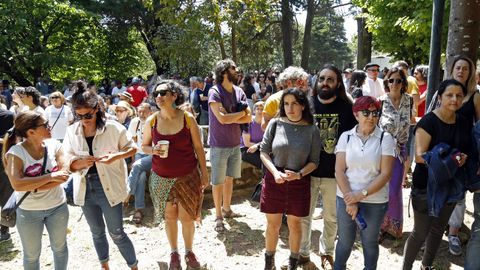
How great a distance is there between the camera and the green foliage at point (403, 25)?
9.56 m

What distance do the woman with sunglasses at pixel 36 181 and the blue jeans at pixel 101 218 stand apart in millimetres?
218

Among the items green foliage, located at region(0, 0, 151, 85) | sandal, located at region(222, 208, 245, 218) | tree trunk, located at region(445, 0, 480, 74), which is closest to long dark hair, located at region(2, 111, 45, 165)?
sandal, located at region(222, 208, 245, 218)

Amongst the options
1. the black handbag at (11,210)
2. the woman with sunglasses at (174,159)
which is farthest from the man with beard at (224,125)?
the black handbag at (11,210)

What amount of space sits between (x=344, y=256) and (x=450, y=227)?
5.55 feet

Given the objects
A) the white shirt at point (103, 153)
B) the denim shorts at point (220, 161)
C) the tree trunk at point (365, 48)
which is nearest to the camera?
the white shirt at point (103, 153)

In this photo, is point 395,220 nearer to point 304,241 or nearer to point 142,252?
point 304,241

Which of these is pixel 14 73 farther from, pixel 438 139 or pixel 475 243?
pixel 475 243

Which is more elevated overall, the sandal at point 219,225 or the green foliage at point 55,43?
the green foliage at point 55,43

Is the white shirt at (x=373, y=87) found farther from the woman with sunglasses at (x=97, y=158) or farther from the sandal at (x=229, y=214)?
the woman with sunglasses at (x=97, y=158)

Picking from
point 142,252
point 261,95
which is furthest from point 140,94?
point 142,252

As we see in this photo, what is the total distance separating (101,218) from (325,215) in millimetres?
2092

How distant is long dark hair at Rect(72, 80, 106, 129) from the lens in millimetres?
3037

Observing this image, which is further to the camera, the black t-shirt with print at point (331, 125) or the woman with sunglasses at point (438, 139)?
the black t-shirt with print at point (331, 125)

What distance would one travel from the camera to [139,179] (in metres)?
Result: 5.21
